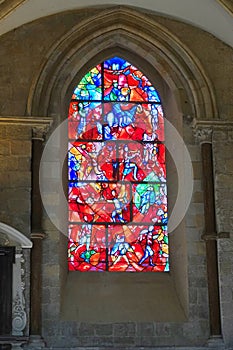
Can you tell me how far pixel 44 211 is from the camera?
46.8 feet

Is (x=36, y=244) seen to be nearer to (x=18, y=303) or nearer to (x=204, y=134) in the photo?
(x=18, y=303)

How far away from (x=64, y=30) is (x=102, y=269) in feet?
11.5

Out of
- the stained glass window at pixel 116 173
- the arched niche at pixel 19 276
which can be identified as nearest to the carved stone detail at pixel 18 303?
the arched niche at pixel 19 276

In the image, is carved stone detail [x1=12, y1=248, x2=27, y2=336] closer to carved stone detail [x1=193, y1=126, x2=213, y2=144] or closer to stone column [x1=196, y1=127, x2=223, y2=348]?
stone column [x1=196, y1=127, x2=223, y2=348]

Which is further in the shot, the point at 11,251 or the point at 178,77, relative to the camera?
the point at 178,77

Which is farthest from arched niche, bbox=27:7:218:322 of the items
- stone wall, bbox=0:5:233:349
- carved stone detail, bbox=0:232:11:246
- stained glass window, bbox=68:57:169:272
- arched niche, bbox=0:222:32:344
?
carved stone detail, bbox=0:232:11:246

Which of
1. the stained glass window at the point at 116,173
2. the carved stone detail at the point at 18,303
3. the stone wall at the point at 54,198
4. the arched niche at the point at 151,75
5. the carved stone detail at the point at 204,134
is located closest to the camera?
the carved stone detail at the point at 18,303

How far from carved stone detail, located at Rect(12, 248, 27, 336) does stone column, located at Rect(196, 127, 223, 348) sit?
2506 mm

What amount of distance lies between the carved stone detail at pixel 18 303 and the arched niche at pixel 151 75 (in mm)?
775

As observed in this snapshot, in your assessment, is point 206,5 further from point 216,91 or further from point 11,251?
point 11,251

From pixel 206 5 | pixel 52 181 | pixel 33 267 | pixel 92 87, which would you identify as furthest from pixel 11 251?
pixel 206 5

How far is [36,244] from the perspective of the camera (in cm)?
1401

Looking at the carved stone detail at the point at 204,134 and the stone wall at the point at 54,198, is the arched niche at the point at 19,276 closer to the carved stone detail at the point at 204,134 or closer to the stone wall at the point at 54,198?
the stone wall at the point at 54,198

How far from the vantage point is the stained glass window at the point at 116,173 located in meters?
15.0
